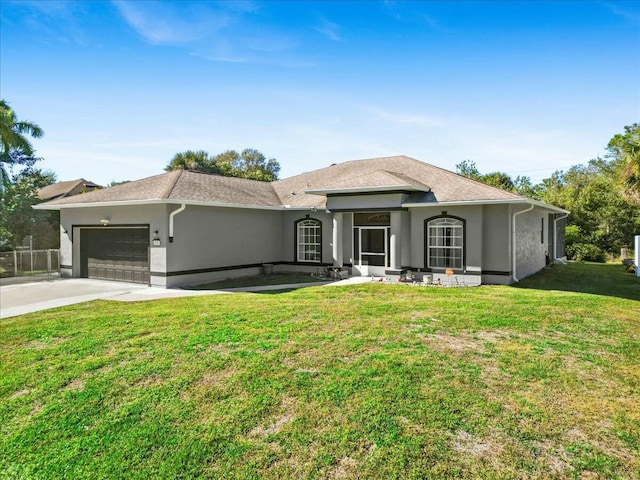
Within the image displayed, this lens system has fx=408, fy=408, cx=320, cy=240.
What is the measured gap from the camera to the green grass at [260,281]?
49.3 feet

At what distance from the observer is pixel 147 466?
13.8 ft

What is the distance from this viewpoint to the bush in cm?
2725

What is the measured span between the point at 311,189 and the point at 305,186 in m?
4.03

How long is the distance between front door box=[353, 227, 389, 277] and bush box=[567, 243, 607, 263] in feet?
58.9

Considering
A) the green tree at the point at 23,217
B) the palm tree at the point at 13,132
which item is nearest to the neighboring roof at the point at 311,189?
the green tree at the point at 23,217

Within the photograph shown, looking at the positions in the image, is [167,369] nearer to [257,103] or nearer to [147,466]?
[147,466]

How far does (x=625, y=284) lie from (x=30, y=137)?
32325 mm

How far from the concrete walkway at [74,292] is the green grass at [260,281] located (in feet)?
2.24

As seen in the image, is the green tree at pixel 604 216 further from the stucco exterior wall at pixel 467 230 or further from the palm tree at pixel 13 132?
the palm tree at pixel 13 132

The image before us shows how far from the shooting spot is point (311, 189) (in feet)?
57.4

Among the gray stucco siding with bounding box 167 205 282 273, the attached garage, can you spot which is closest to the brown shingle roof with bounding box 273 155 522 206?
the gray stucco siding with bounding box 167 205 282 273

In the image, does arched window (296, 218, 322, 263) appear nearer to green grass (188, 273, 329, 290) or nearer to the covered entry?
green grass (188, 273, 329, 290)

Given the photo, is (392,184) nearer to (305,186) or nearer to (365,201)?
(365,201)

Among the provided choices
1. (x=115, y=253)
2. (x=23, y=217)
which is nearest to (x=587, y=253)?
(x=115, y=253)
